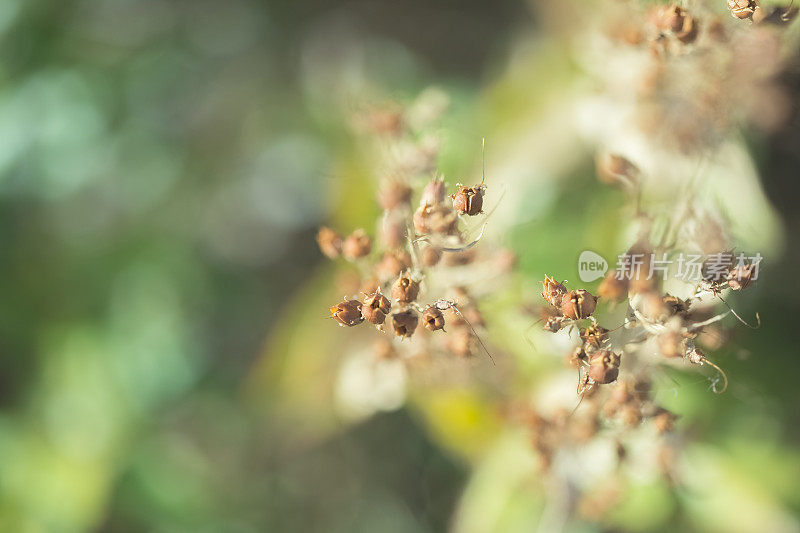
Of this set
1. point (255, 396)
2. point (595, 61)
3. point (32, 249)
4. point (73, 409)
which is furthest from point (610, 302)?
point (32, 249)

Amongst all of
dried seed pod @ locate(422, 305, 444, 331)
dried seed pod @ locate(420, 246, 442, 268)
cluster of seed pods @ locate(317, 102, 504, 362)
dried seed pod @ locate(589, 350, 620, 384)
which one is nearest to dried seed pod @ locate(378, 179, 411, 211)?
cluster of seed pods @ locate(317, 102, 504, 362)

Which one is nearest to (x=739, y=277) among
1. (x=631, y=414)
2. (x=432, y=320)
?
(x=631, y=414)

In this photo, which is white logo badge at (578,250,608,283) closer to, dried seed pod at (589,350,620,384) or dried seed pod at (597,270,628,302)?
dried seed pod at (597,270,628,302)

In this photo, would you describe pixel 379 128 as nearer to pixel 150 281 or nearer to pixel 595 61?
pixel 595 61

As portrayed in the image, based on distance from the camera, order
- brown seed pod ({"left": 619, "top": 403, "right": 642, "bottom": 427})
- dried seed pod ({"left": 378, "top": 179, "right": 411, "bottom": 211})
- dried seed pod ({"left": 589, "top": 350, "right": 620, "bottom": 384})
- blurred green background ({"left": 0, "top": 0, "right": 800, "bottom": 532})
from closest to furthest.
Result: dried seed pod ({"left": 589, "top": 350, "right": 620, "bottom": 384})
brown seed pod ({"left": 619, "top": 403, "right": 642, "bottom": 427})
dried seed pod ({"left": 378, "top": 179, "right": 411, "bottom": 211})
blurred green background ({"left": 0, "top": 0, "right": 800, "bottom": 532})

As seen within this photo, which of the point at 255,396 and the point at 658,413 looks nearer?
the point at 658,413

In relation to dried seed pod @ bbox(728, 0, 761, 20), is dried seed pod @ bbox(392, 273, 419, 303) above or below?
below
